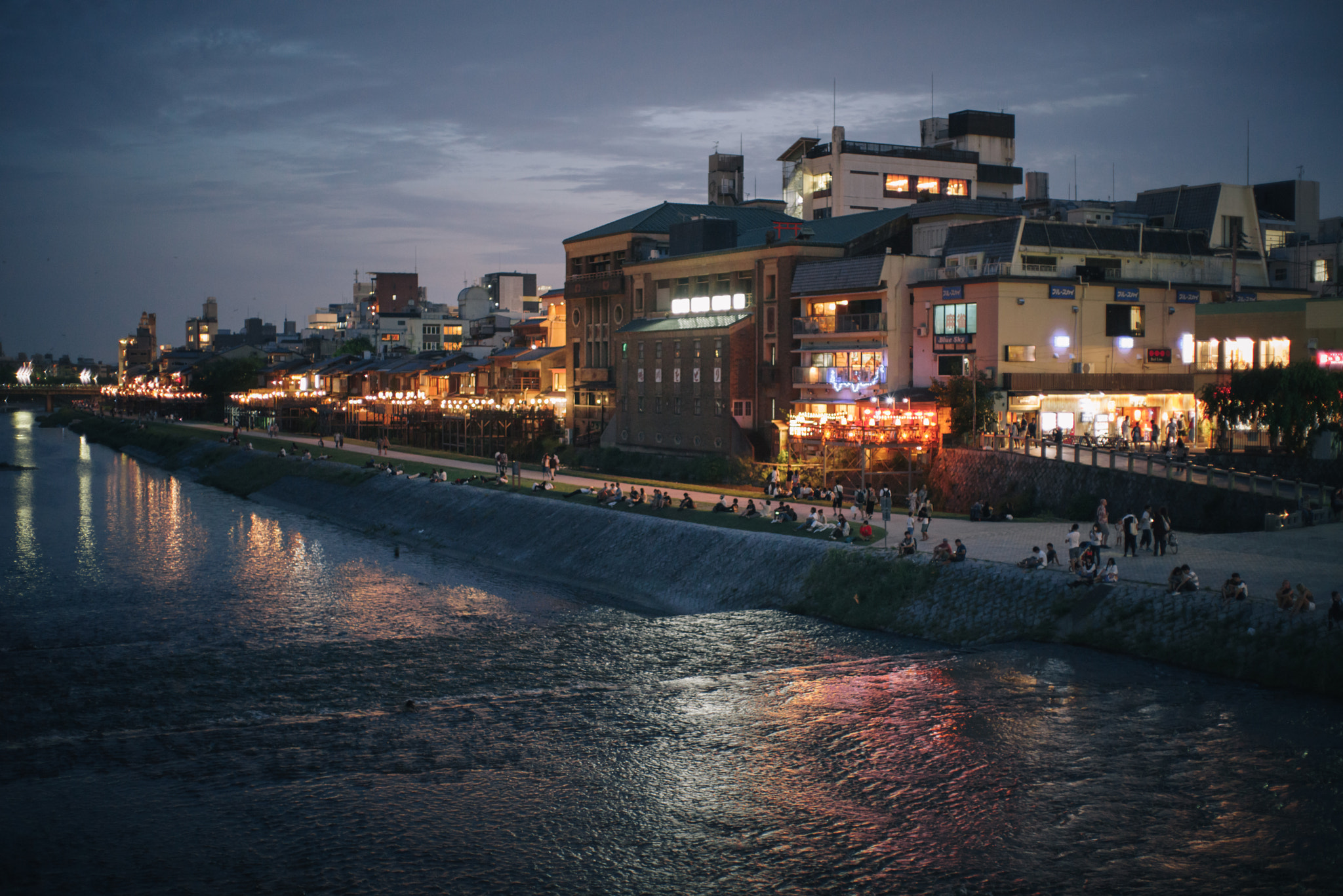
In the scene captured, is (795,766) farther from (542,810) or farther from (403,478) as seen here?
(403,478)

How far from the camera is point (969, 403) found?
55.7 metres

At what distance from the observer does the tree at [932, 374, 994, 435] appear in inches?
2181

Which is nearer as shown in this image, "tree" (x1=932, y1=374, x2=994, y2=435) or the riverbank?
the riverbank

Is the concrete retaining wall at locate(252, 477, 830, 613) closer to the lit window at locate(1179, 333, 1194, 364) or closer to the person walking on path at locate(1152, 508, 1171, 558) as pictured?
the person walking on path at locate(1152, 508, 1171, 558)

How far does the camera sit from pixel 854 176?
327 ft

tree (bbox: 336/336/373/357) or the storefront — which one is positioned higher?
tree (bbox: 336/336/373/357)

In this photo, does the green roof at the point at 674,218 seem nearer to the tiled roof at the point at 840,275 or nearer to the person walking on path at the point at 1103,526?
the tiled roof at the point at 840,275

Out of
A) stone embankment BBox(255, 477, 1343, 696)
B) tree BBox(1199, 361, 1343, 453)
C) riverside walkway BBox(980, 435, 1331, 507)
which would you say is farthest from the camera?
tree BBox(1199, 361, 1343, 453)

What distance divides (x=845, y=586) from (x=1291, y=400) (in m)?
22.9

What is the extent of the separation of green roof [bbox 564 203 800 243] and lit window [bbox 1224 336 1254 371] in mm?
35185

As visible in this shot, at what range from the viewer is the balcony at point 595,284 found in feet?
284

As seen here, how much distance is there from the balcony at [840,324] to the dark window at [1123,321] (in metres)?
12.2

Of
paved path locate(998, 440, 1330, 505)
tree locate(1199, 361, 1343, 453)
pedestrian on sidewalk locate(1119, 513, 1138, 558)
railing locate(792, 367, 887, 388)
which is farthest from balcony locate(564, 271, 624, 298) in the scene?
pedestrian on sidewalk locate(1119, 513, 1138, 558)

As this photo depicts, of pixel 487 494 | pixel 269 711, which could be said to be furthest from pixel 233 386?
pixel 269 711
